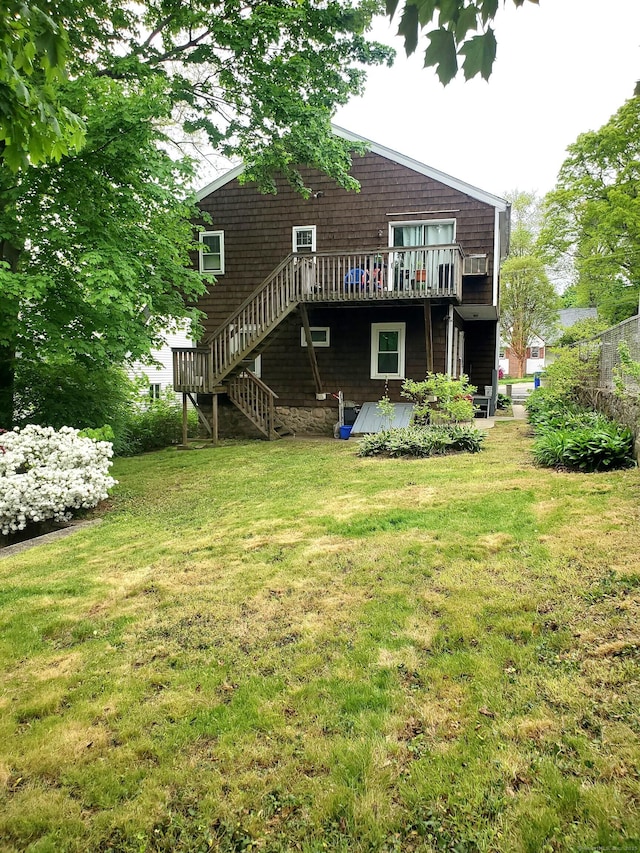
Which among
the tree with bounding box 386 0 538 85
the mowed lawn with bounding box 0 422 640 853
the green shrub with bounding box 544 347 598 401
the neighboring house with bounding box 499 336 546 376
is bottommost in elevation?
the mowed lawn with bounding box 0 422 640 853

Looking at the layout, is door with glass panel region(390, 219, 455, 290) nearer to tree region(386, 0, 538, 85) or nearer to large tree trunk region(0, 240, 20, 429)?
large tree trunk region(0, 240, 20, 429)

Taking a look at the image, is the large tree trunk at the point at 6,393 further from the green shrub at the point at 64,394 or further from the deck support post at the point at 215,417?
the deck support post at the point at 215,417

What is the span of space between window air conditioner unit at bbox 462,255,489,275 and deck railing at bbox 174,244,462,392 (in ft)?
4.13

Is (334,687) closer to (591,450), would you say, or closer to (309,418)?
(591,450)

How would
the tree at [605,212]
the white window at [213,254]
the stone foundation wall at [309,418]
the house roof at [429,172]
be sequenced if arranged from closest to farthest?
the house roof at [429,172]
the stone foundation wall at [309,418]
the white window at [213,254]
the tree at [605,212]

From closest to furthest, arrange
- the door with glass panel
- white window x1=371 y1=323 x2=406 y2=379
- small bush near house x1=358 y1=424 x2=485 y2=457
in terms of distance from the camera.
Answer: small bush near house x1=358 y1=424 x2=485 y2=457 < the door with glass panel < white window x1=371 y1=323 x2=406 y2=379

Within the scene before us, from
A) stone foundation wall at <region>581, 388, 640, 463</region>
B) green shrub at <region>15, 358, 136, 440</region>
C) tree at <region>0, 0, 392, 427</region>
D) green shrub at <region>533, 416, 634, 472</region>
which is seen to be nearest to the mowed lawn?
green shrub at <region>533, 416, 634, 472</region>

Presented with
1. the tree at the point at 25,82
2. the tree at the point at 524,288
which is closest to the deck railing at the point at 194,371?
the tree at the point at 25,82

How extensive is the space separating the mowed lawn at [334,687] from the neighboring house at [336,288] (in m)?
8.34

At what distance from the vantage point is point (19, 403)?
34.8 feet

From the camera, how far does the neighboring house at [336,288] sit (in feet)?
42.8

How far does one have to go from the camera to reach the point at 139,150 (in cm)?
848

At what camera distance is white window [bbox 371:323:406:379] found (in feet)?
49.1

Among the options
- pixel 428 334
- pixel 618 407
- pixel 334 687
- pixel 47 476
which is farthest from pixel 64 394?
pixel 618 407
